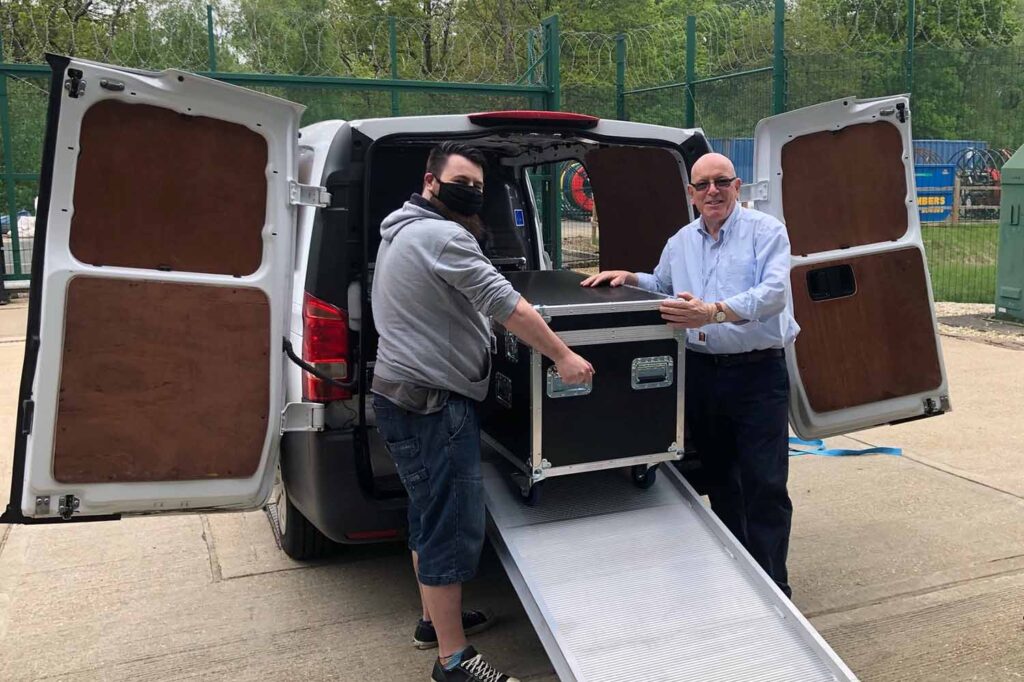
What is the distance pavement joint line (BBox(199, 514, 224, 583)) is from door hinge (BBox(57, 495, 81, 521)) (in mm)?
1297

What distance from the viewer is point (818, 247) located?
13.0 ft

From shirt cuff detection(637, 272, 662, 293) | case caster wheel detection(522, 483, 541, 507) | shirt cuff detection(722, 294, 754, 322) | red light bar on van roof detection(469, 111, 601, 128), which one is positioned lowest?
case caster wheel detection(522, 483, 541, 507)

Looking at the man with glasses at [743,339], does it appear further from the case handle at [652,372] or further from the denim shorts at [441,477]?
the denim shorts at [441,477]

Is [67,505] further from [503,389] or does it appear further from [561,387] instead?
[561,387]

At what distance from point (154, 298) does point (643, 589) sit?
1922mm

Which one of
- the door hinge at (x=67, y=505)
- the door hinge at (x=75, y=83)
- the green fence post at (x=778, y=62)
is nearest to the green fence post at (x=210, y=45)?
the green fence post at (x=778, y=62)

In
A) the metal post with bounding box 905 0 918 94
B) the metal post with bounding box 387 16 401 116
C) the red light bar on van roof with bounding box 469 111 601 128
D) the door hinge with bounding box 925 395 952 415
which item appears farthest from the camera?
the metal post with bounding box 905 0 918 94

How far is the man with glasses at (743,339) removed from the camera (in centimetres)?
347

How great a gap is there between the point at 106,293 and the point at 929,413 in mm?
3463

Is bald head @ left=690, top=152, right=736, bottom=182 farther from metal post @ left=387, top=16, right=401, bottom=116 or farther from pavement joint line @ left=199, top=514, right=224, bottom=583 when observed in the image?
metal post @ left=387, top=16, right=401, bottom=116

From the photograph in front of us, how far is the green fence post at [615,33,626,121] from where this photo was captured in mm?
10531

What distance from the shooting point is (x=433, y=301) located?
9.93 feet

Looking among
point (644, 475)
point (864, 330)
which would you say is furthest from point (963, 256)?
point (644, 475)

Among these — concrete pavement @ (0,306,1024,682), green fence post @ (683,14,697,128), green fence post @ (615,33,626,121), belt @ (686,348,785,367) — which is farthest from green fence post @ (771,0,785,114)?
belt @ (686,348,785,367)
